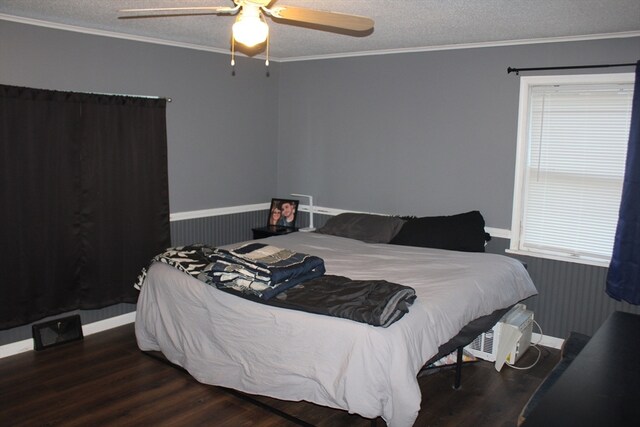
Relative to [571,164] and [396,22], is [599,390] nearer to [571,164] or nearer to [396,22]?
[396,22]

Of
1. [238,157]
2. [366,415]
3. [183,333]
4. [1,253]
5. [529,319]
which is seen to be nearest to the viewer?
[366,415]

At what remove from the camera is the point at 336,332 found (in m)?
2.64

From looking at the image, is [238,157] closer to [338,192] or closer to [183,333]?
[338,192]

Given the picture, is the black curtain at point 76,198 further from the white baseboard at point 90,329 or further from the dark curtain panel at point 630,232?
the dark curtain panel at point 630,232

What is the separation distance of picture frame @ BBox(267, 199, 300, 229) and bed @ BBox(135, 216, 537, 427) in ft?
4.36

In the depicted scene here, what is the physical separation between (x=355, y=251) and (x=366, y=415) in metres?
1.71

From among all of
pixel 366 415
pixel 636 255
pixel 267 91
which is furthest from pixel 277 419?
pixel 267 91

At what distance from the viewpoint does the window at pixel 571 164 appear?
3.85 metres

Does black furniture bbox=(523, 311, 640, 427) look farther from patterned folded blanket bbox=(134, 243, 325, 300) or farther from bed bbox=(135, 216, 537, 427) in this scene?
patterned folded blanket bbox=(134, 243, 325, 300)

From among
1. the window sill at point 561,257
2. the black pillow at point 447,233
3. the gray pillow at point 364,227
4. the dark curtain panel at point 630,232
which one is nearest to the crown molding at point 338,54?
the dark curtain panel at point 630,232

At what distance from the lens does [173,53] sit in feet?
14.9

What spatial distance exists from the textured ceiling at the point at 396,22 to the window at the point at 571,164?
40 cm

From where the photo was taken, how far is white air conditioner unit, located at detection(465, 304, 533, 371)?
3704 millimetres

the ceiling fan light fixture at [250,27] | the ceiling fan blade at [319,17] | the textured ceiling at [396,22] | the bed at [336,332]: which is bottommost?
the bed at [336,332]
